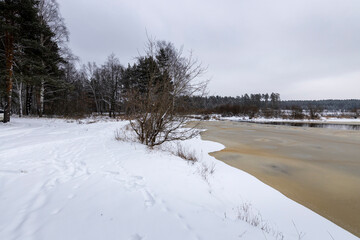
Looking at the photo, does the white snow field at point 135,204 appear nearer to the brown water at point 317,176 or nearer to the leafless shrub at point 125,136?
the brown water at point 317,176

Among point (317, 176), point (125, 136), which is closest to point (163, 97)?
point (125, 136)

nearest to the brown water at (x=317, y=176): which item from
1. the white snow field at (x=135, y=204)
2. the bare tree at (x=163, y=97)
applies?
the white snow field at (x=135, y=204)

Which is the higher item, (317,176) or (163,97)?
(163,97)

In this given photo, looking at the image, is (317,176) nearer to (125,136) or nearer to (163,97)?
(163,97)

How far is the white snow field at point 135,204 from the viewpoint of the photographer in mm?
1787

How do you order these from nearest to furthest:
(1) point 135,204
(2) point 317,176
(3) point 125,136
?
(1) point 135,204, (2) point 317,176, (3) point 125,136

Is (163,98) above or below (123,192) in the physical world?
above

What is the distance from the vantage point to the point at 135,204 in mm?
2275

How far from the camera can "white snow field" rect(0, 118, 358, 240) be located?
5.86 ft

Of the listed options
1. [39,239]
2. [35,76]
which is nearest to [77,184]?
[39,239]

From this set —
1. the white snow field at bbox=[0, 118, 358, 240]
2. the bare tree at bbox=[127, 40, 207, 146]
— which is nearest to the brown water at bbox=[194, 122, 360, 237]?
the white snow field at bbox=[0, 118, 358, 240]

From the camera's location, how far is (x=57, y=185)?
2674 mm

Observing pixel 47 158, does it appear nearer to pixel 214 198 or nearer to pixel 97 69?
pixel 214 198

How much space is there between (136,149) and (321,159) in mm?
7457
